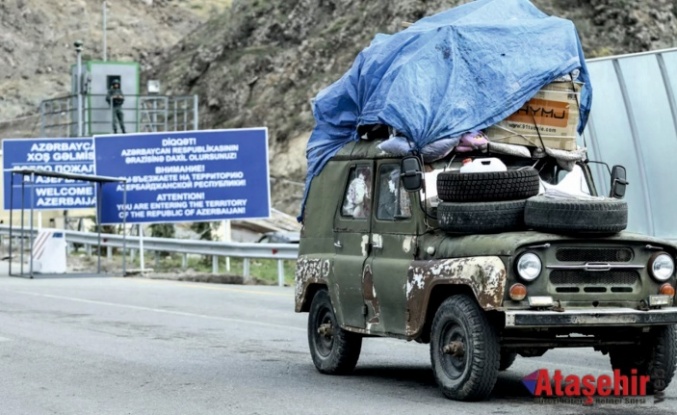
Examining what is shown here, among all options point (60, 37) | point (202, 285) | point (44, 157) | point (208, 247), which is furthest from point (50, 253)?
point (60, 37)

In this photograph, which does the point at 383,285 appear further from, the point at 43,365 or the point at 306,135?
the point at 306,135

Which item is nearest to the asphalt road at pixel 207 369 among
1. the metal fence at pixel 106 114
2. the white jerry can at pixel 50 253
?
the white jerry can at pixel 50 253

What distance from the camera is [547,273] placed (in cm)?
942

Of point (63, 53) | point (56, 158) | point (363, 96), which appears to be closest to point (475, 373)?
point (363, 96)

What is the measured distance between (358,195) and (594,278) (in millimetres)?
2522

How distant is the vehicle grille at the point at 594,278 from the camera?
9500 millimetres

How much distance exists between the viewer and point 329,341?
1198cm

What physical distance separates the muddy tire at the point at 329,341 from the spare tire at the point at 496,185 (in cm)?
219

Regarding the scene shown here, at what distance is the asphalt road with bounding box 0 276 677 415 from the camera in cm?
977

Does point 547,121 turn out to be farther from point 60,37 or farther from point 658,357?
point 60,37

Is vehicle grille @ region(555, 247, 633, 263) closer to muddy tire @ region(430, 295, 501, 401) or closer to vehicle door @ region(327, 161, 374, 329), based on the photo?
muddy tire @ region(430, 295, 501, 401)

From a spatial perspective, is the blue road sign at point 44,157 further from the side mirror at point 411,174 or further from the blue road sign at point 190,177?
the side mirror at point 411,174

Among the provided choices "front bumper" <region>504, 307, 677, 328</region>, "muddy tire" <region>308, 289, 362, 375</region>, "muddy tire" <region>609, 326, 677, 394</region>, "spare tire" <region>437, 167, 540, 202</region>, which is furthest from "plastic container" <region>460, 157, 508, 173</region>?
"muddy tire" <region>308, 289, 362, 375</region>

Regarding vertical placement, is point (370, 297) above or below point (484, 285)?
below
